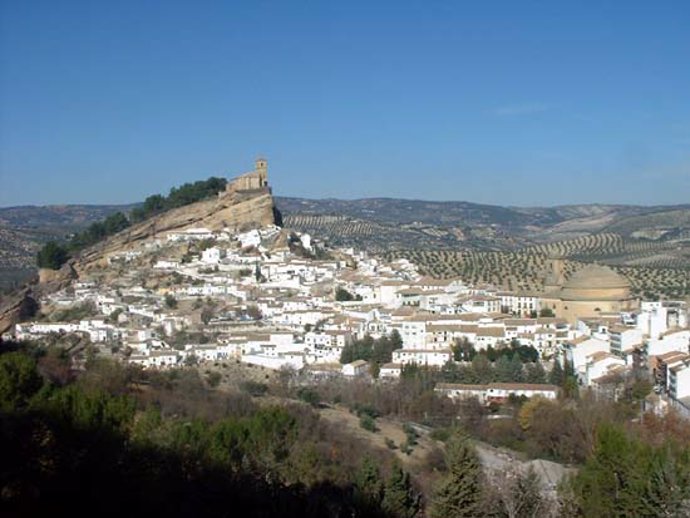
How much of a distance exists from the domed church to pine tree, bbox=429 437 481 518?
2013 centimetres

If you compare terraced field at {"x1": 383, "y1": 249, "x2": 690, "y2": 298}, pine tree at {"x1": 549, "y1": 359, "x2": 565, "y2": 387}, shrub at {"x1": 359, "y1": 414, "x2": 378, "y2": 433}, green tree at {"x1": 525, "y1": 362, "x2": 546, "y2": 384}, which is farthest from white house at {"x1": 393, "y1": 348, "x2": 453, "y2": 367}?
terraced field at {"x1": 383, "y1": 249, "x2": 690, "y2": 298}

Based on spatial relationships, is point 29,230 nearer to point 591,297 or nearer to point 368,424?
point 591,297

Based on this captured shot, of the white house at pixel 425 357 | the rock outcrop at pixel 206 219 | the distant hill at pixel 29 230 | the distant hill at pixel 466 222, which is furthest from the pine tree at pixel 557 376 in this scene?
the distant hill at pixel 466 222

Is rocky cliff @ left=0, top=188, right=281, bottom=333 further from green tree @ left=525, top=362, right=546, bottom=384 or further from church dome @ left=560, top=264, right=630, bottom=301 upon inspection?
green tree @ left=525, top=362, right=546, bottom=384

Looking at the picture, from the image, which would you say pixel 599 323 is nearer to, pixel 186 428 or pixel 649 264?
pixel 186 428

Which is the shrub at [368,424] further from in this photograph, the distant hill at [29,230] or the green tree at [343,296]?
the distant hill at [29,230]

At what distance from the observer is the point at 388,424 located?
81.1 ft

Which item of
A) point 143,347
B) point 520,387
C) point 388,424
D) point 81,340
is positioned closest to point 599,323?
point 520,387

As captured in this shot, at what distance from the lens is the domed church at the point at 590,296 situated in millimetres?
34688

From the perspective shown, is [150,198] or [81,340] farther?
[150,198]

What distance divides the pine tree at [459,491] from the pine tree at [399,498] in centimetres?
44

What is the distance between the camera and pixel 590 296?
115 feet

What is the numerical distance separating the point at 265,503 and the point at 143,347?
62.9 ft

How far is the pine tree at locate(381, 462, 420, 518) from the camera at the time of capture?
1458 centimetres
